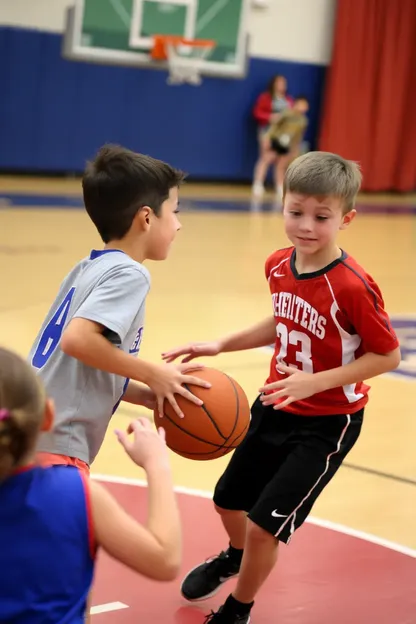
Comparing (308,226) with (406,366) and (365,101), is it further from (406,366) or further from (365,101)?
(365,101)

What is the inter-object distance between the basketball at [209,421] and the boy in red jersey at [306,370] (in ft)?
0.39

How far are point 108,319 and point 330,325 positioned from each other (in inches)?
32.8

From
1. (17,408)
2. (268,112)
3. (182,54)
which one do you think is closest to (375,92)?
(268,112)

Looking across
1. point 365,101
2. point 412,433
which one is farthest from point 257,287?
point 365,101

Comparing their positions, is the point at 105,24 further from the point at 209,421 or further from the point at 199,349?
the point at 209,421

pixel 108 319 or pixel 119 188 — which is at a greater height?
pixel 119 188

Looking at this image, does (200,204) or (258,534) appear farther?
(200,204)

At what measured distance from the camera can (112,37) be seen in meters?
17.3

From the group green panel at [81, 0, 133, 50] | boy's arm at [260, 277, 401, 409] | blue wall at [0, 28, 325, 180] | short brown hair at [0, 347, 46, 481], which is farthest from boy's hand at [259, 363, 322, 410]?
green panel at [81, 0, 133, 50]

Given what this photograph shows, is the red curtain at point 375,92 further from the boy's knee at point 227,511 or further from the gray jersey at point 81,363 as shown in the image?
the gray jersey at point 81,363

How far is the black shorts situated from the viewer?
330 centimetres

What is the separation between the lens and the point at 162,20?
17.6m

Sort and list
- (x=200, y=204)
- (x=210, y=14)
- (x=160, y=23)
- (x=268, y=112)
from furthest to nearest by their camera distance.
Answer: (x=268, y=112)
(x=210, y=14)
(x=160, y=23)
(x=200, y=204)

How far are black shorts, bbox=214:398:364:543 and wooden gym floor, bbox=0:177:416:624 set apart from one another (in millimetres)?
419
